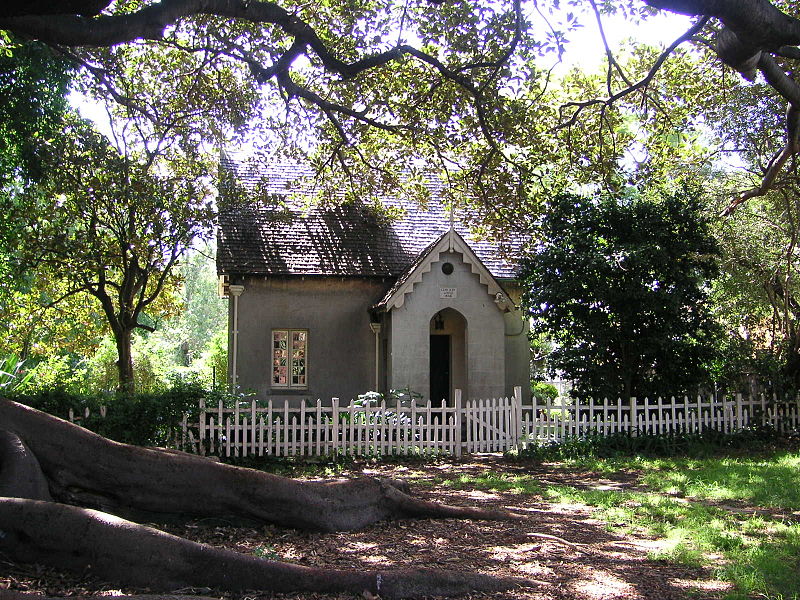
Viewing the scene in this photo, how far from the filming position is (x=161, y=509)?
7.51m

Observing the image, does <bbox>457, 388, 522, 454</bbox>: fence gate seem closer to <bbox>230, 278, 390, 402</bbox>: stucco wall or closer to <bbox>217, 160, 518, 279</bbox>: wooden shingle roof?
<bbox>217, 160, 518, 279</bbox>: wooden shingle roof

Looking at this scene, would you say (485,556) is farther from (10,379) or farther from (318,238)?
(318,238)

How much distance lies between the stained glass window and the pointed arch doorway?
13.1ft

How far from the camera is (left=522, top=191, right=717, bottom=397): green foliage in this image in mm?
16734

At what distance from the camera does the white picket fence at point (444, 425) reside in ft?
47.2

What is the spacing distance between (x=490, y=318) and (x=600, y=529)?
12109 millimetres

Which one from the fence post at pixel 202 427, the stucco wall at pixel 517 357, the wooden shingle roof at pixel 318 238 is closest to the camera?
the fence post at pixel 202 427

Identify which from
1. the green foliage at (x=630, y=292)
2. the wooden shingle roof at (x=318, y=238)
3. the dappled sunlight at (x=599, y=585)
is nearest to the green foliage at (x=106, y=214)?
the wooden shingle roof at (x=318, y=238)

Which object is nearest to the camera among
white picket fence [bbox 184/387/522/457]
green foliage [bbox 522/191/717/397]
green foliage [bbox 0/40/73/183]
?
white picket fence [bbox 184/387/522/457]

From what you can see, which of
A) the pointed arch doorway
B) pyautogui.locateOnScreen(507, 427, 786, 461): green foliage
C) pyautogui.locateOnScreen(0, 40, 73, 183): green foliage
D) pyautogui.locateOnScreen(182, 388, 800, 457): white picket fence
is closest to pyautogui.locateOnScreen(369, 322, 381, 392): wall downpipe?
the pointed arch doorway

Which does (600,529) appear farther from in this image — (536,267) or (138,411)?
(536,267)

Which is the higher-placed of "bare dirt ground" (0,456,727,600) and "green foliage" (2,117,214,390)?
"green foliage" (2,117,214,390)

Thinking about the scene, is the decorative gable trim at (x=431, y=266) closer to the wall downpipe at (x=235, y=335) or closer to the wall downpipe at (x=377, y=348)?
the wall downpipe at (x=377, y=348)

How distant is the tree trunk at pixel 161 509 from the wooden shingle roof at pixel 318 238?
1245 centimetres
